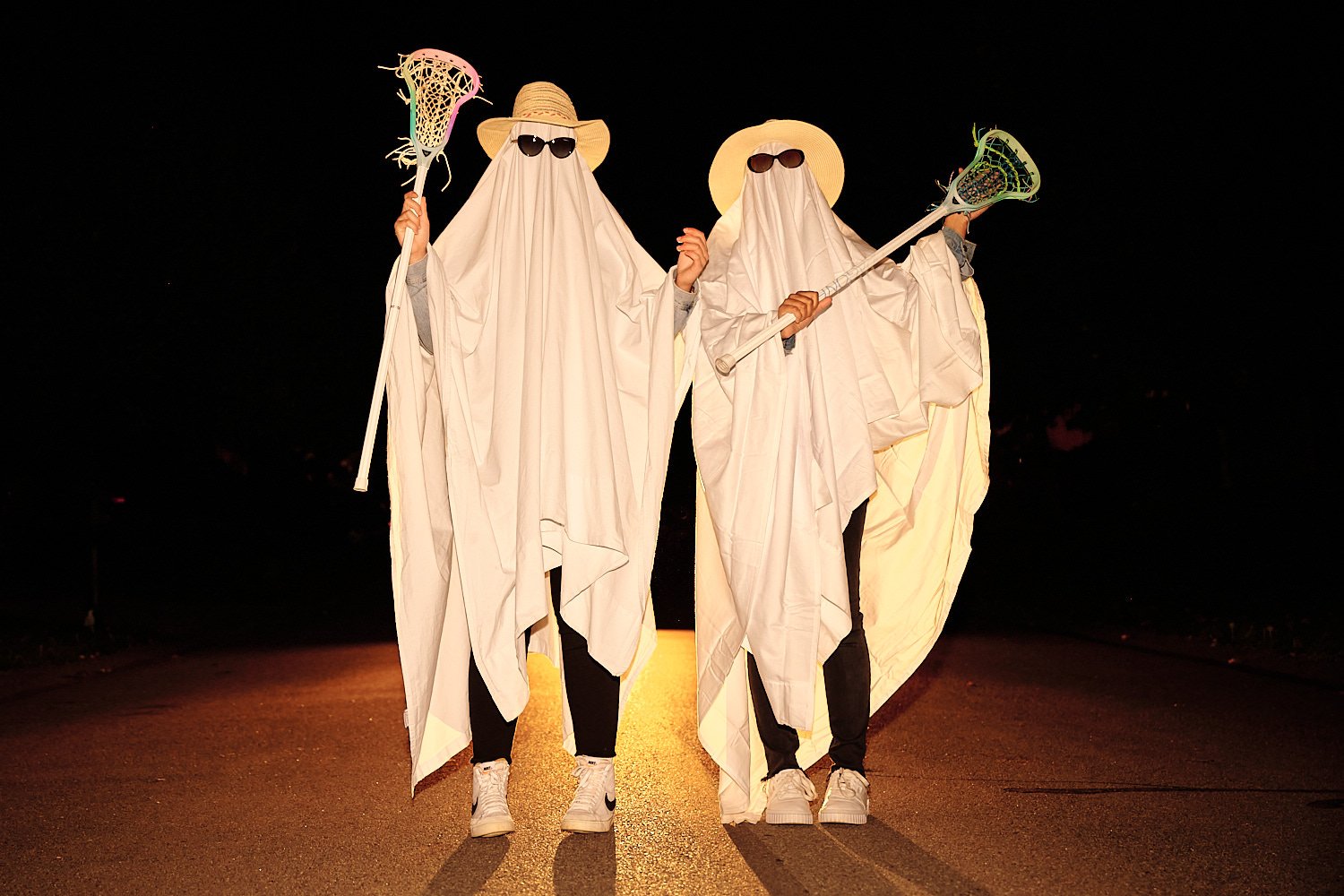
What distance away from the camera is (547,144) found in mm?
4633

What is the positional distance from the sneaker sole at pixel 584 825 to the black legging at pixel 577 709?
230mm

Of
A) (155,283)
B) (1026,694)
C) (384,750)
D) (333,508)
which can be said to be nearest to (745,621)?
(384,750)

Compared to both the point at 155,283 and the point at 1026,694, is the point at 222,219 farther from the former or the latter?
the point at 1026,694

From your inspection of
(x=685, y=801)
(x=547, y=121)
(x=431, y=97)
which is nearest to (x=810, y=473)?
(x=685, y=801)

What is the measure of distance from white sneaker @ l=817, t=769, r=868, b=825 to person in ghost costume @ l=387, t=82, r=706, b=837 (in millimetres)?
715

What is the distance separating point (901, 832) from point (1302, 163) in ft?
31.5

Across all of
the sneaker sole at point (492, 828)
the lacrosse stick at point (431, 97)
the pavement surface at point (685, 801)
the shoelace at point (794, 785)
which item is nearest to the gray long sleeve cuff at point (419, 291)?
the lacrosse stick at point (431, 97)

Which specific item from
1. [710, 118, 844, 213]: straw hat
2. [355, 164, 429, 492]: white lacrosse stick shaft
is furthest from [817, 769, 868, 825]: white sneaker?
[710, 118, 844, 213]: straw hat

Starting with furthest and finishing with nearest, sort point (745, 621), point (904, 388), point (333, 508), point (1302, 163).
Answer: point (333, 508) < point (1302, 163) < point (904, 388) < point (745, 621)

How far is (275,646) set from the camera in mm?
12805

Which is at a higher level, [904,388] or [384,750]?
[904,388]

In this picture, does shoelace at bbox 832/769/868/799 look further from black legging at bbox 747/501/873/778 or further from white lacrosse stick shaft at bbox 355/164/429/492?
white lacrosse stick shaft at bbox 355/164/429/492

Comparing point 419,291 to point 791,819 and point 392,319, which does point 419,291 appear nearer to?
point 392,319

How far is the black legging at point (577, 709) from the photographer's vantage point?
4.29 metres
